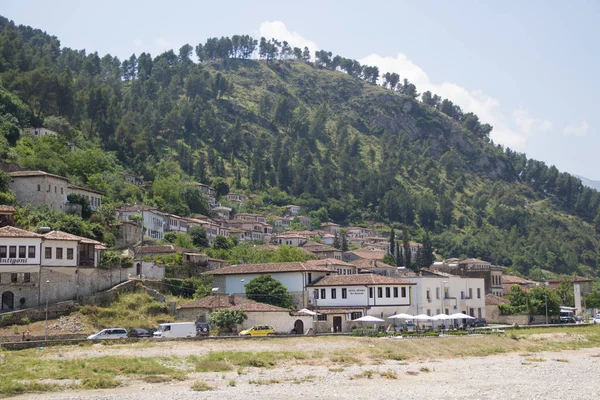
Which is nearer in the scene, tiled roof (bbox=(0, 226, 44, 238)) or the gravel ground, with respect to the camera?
the gravel ground

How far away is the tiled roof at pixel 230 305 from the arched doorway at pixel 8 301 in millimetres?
13558

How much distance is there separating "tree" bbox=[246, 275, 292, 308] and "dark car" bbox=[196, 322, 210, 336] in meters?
8.07

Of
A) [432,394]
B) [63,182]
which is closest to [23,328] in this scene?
[63,182]

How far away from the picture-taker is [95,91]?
5404 inches

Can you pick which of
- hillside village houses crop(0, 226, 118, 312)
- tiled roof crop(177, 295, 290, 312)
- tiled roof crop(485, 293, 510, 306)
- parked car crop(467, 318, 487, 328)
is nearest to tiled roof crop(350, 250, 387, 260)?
tiled roof crop(485, 293, 510, 306)

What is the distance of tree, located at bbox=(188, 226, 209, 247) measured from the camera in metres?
104

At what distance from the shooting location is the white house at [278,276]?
233 ft

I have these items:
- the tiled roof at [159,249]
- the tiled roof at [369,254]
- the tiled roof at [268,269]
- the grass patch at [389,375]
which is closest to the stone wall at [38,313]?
the tiled roof at [268,269]

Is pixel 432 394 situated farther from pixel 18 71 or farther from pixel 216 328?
Answer: pixel 18 71

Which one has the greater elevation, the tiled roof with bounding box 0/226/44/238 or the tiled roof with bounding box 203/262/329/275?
the tiled roof with bounding box 0/226/44/238

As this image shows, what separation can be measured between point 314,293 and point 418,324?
35.3 feet

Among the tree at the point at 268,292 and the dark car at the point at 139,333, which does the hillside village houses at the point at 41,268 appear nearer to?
the dark car at the point at 139,333

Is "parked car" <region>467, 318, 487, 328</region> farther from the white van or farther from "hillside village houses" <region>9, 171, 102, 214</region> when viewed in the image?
"hillside village houses" <region>9, 171, 102, 214</region>

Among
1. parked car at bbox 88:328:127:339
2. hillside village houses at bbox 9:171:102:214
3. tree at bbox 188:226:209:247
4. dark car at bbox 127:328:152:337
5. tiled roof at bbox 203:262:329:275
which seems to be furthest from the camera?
tree at bbox 188:226:209:247
